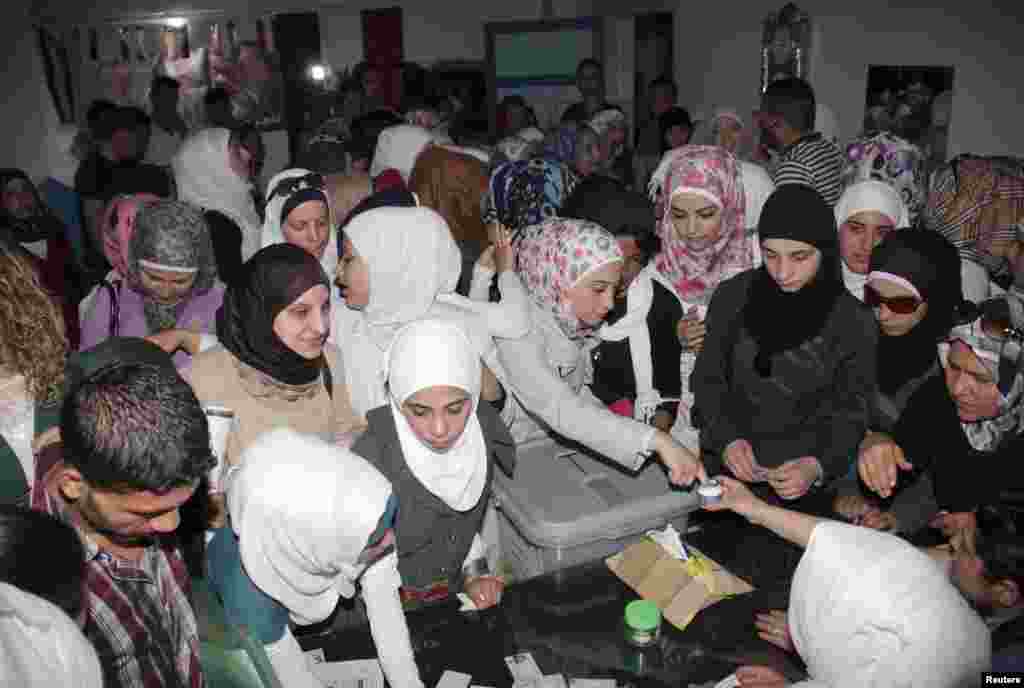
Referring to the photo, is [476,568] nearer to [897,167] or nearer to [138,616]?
[138,616]

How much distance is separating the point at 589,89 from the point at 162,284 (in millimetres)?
5607

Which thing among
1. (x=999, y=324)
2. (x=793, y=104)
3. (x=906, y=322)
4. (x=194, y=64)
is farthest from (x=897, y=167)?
(x=194, y=64)

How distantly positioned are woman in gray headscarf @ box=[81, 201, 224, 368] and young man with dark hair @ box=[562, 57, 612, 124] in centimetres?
516

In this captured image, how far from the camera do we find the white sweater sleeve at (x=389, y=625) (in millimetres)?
1697

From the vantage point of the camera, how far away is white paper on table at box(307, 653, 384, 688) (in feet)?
5.65

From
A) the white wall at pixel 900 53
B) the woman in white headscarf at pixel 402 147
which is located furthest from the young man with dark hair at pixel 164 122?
the white wall at pixel 900 53

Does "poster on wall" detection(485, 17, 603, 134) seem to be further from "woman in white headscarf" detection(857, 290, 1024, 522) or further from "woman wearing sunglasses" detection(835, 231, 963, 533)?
"woman in white headscarf" detection(857, 290, 1024, 522)

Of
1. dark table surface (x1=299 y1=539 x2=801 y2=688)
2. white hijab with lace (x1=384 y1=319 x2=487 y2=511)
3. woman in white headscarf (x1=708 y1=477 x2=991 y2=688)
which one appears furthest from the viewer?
white hijab with lace (x1=384 y1=319 x2=487 y2=511)

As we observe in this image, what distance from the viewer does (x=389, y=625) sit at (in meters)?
1.75

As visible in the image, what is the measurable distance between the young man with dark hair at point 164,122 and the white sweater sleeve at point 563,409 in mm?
5830

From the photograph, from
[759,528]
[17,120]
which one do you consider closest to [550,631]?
[759,528]

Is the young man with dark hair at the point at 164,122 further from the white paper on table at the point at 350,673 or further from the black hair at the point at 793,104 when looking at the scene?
the white paper on table at the point at 350,673

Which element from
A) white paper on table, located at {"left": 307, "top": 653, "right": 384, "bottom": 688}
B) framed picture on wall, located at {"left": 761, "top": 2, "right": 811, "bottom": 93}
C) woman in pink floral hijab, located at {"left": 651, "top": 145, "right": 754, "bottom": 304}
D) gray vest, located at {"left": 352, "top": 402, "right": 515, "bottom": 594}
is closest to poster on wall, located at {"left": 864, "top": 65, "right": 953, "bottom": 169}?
framed picture on wall, located at {"left": 761, "top": 2, "right": 811, "bottom": 93}

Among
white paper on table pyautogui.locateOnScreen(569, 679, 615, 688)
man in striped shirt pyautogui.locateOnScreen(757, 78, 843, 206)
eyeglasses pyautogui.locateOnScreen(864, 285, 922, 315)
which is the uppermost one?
man in striped shirt pyautogui.locateOnScreen(757, 78, 843, 206)
